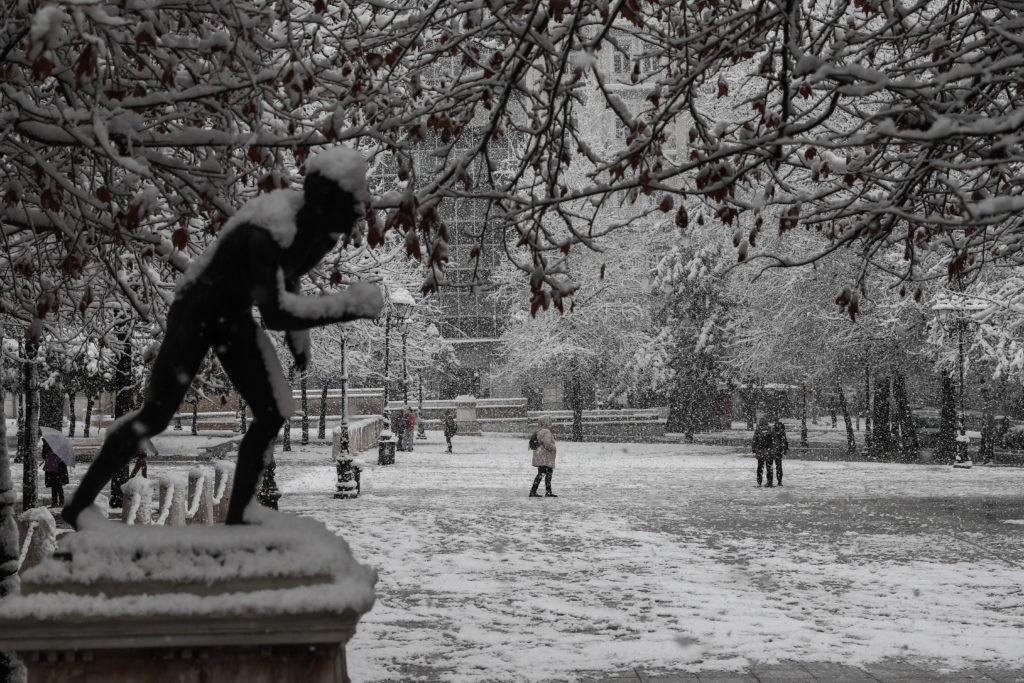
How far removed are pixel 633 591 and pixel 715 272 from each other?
36307 millimetres

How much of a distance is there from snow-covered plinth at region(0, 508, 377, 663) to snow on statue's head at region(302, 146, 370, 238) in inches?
46.7

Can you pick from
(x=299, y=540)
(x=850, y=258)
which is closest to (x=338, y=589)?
(x=299, y=540)

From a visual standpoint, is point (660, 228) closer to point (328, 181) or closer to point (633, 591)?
point (633, 591)

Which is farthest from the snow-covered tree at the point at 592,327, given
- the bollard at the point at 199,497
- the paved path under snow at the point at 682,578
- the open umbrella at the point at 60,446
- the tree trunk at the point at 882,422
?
the bollard at the point at 199,497

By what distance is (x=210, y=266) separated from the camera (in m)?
3.70

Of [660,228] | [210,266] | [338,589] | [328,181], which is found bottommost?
[338,589]

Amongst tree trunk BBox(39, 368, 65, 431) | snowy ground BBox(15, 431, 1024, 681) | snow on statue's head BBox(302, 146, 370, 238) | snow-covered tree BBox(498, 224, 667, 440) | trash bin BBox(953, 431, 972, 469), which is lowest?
snowy ground BBox(15, 431, 1024, 681)

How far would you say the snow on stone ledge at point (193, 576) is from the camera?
3.45 meters

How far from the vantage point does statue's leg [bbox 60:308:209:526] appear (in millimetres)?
3734

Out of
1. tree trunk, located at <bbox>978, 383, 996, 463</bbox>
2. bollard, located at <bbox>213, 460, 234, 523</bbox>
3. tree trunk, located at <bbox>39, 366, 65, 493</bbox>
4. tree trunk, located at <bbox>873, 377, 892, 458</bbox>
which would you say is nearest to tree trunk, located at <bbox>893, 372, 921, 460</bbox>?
tree trunk, located at <bbox>873, 377, 892, 458</bbox>

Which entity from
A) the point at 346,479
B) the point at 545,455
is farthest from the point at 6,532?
the point at 545,455

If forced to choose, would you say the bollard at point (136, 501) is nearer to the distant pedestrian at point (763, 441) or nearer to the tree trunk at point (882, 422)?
the distant pedestrian at point (763, 441)

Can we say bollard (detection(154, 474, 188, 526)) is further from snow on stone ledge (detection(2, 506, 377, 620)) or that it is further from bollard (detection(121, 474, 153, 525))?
snow on stone ledge (detection(2, 506, 377, 620))

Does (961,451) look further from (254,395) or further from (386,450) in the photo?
(254,395)
